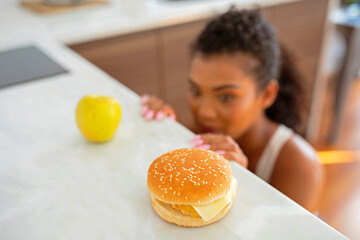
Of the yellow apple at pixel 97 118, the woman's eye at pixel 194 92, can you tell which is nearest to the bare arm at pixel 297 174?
the woman's eye at pixel 194 92

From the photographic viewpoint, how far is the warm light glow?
196 centimetres

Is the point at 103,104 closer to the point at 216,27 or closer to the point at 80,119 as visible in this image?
the point at 80,119

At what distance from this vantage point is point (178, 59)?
64.3 inches

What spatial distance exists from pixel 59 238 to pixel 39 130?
1.01ft

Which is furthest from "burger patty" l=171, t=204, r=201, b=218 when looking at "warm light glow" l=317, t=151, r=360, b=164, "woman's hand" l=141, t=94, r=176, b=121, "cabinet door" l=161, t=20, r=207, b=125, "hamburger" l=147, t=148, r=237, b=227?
"warm light glow" l=317, t=151, r=360, b=164

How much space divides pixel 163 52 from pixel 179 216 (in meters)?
1.19

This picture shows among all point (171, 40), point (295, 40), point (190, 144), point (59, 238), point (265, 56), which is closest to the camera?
point (59, 238)

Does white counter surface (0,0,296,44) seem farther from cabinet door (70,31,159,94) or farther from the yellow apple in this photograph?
the yellow apple

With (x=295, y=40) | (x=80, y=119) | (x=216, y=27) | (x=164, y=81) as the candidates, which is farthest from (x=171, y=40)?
(x=80, y=119)

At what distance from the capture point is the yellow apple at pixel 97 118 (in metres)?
0.64

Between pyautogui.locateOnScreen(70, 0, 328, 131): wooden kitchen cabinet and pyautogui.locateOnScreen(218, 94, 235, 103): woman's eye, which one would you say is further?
pyautogui.locateOnScreen(70, 0, 328, 131): wooden kitchen cabinet

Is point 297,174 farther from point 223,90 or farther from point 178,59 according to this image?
point 178,59

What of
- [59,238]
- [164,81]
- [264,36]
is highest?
[264,36]

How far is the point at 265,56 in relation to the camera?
1060 mm
